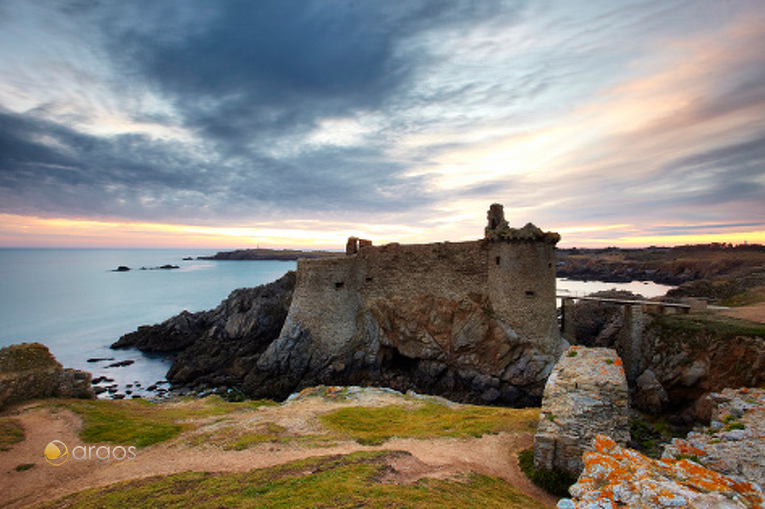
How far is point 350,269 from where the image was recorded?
1130 inches

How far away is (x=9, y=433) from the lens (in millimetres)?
11734

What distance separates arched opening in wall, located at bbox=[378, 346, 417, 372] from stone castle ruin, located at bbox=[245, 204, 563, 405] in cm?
8

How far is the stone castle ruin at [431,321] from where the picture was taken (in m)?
23.7

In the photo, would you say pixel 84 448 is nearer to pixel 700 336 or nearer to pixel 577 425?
pixel 577 425

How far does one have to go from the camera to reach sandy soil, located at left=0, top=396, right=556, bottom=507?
8953 millimetres

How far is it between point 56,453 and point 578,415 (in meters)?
15.2

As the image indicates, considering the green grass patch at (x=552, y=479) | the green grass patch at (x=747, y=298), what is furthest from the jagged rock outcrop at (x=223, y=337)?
the green grass patch at (x=747, y=298)

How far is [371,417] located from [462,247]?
47.8 feet

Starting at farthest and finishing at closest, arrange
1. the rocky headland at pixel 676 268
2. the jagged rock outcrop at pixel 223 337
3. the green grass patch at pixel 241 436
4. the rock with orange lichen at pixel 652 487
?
the rocky headland at pixel 676 268, the jagged rock outcrop at pixel 223 337, the green grass patch at pixel 241 436, the rock with orange lichen at pixel 652 487

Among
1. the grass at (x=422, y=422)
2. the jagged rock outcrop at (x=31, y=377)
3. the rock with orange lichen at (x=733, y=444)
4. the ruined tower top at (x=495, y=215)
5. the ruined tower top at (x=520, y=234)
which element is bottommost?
the grass at (x=422, y=422)

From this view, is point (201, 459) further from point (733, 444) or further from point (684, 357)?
point (684, 357)

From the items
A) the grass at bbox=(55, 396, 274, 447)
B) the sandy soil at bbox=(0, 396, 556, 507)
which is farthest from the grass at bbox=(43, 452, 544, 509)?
the grass at bbox=(55, 396, 274, 447)

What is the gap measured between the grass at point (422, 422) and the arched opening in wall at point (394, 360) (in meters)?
11.2

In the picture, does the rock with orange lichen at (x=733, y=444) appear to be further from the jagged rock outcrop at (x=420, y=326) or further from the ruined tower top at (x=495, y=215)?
the ruined tower top at (x=495, y=215)
